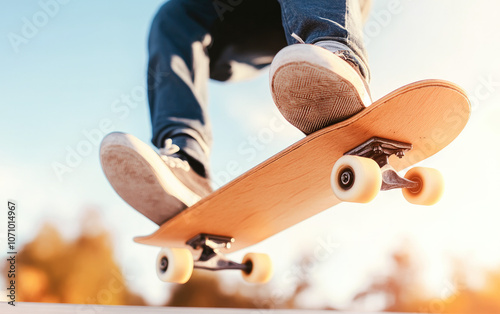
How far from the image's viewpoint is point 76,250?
46.3 ft

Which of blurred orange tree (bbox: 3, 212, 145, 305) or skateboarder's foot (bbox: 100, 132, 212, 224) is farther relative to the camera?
blurred orange tree (bbox: 3, 212, 145, 305)

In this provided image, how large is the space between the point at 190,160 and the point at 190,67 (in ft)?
1.49

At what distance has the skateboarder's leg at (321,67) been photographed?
1.08 meters

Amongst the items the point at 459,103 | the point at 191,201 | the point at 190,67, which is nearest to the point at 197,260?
the point at 191,201

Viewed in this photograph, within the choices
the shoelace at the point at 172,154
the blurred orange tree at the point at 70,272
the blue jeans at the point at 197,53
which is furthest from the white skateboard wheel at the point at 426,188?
the blurred orange tree at the point at 70,272

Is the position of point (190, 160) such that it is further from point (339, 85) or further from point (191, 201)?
point (339, 85)

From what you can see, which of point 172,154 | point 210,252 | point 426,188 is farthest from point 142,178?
point 426,188

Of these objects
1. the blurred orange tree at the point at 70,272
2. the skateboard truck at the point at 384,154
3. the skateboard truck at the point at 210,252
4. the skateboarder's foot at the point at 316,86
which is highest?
the skateboarder's foot at the point at 316,86

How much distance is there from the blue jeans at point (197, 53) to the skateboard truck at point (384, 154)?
2.14 ft

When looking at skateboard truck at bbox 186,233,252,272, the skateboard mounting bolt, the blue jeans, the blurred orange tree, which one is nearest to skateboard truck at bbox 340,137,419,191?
the skateboard mounting bolt

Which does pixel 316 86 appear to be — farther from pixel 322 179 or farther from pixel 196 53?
pixel 196 53

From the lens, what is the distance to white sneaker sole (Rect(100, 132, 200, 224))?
1475mm

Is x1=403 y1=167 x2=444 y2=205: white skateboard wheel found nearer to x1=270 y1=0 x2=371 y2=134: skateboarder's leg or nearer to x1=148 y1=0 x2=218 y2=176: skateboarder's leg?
x1=270 y1=0 x2=371 y2=134: skateboarder's leg

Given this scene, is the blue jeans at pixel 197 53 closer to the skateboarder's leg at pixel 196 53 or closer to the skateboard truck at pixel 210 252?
the skateboarder's leg at pixel 196 53
